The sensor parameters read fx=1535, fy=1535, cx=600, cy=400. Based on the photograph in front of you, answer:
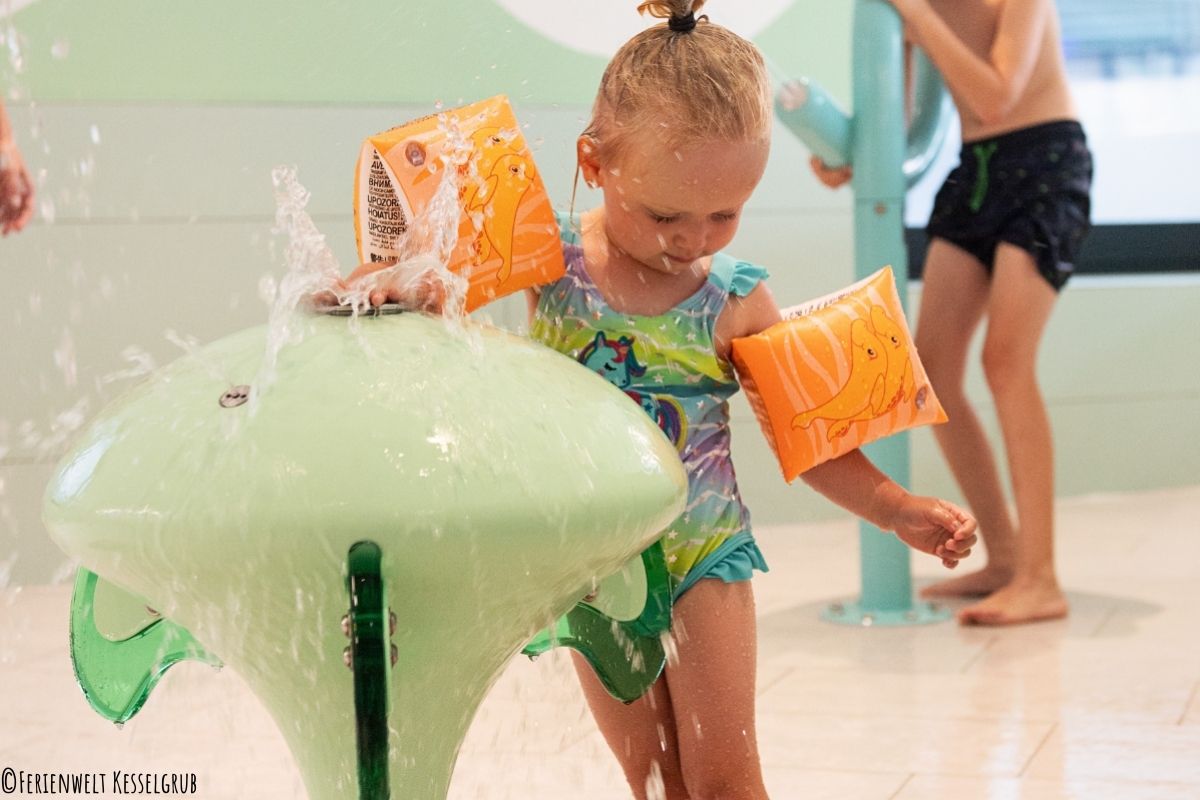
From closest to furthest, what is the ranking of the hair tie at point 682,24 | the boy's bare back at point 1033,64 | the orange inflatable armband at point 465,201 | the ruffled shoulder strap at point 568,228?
the orange inflatable armband at point 465,201 < the hair tie at point 682,24 < the ruffled shoulder strap at point 568,228 < the boy's bare back at point 1033,64

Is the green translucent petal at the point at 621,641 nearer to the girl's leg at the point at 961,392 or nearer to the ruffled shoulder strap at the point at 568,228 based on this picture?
the ruffled shoulder strap at the point at 568,228

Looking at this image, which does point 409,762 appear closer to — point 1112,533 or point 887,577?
point 887,577

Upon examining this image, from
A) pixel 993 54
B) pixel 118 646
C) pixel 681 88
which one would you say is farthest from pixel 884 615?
pixel 118 646

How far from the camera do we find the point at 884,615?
10.9ft

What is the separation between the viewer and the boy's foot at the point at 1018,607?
3221 mm

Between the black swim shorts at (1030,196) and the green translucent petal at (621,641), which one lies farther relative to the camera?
the black swim shorts at (1030,196)

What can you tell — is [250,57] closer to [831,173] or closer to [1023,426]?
[831,173]

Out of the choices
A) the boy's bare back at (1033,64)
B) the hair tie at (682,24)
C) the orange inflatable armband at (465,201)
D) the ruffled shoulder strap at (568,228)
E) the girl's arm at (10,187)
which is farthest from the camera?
the boy's bare back at (1033,64)

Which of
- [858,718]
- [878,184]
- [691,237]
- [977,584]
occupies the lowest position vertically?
[977,584]

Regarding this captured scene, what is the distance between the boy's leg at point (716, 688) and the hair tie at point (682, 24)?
1.79 feet

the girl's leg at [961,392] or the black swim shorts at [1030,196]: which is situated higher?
the black swim shorts at [1030,196]

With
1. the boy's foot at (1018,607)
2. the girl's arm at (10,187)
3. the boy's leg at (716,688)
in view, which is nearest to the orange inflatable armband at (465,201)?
the boy's leg at (716,688)

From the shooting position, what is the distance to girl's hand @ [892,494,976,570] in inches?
57.8

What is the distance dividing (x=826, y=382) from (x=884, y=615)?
6.13 feet
